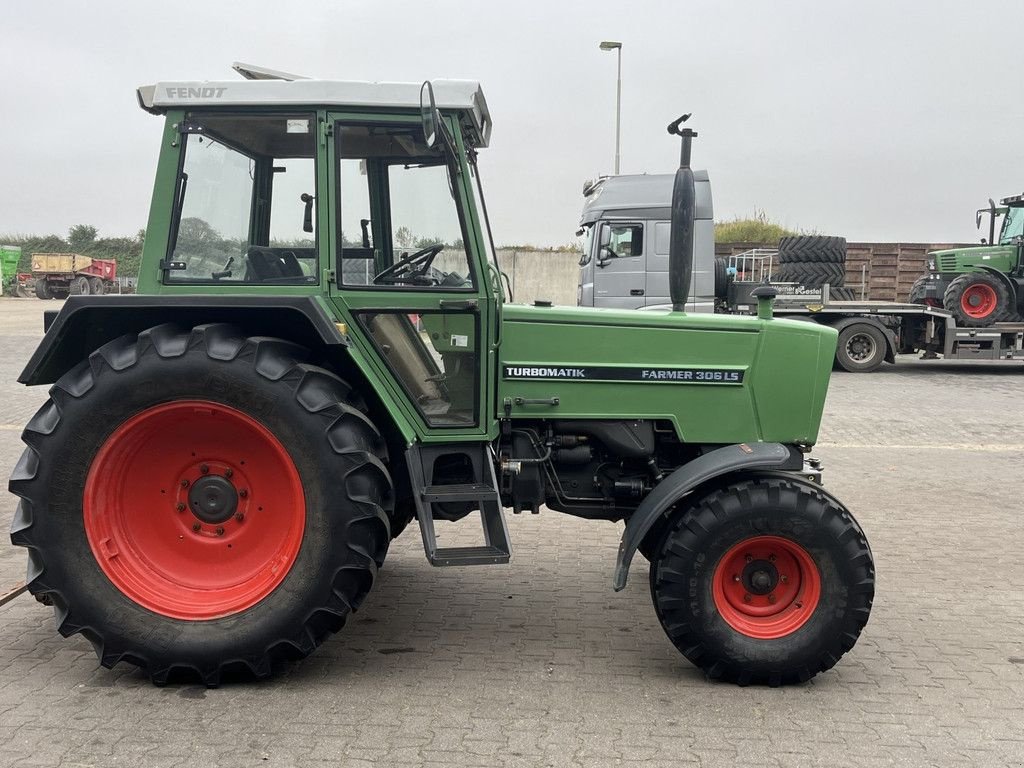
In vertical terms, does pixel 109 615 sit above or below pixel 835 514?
below

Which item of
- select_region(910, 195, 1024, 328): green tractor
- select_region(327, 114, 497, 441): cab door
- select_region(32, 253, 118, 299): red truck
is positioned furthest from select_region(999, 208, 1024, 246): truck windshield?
select_region(32, 253, 118, 299): red truck

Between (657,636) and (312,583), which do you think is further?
(657,636)

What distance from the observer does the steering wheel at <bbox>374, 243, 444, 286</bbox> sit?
3914mm

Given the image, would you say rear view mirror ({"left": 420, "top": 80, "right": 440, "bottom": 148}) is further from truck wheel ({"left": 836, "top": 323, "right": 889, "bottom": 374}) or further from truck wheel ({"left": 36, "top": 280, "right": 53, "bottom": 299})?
truck wheel ({"left": 36, "top": 280, "right": 53, "bottom": 299})

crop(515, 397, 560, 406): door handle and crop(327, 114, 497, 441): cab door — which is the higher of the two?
crop(327, 114, 497, 441): cab door

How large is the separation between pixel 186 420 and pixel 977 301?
52.3ft

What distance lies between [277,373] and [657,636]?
2.23 meters

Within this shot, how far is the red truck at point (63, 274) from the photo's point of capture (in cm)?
3688

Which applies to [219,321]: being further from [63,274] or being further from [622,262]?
[63,274]

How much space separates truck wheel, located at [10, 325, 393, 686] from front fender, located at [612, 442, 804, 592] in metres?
1.06

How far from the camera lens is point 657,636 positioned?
4.25 metres

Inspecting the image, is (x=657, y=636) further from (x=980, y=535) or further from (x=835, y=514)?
(x=980, y=535)

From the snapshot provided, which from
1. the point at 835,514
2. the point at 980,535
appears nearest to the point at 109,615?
the point at 835,514

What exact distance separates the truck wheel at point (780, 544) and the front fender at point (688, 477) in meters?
0.10
